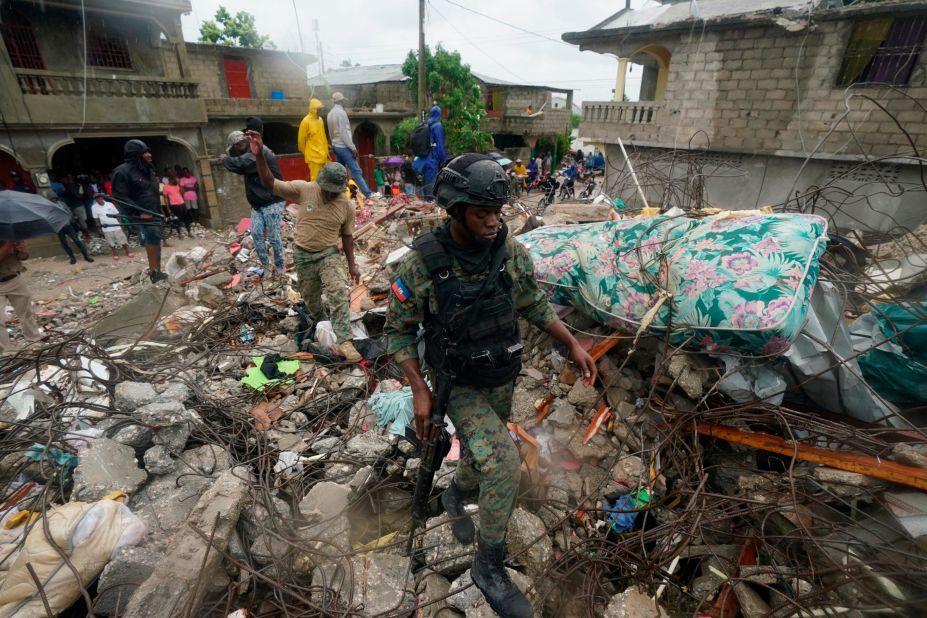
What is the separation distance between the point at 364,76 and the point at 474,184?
2542 cm

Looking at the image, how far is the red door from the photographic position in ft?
55.2

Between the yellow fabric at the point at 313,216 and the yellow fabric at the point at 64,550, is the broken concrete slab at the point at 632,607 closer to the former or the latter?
the yellow fabric at the point at 64,550

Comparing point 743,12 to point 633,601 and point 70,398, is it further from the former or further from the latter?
point 70,398

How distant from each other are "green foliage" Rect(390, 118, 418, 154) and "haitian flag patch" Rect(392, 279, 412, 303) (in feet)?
55.2

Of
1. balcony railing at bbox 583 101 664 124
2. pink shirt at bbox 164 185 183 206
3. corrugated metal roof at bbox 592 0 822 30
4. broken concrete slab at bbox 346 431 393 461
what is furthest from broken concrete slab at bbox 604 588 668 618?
pink shirt at bbox 164 185 183 206

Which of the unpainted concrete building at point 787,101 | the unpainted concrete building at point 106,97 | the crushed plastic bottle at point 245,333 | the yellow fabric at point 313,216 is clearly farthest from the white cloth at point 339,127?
the unpainted concrete building at point 106,97

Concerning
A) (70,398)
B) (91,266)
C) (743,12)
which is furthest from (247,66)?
(70,398)

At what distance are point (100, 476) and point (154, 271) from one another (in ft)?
15.4

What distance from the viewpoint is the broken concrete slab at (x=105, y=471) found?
7.53 ft

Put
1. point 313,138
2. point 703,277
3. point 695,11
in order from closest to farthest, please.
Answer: point 703,277 → point 313,138 → point 695,11

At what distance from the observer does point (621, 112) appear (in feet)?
33.8

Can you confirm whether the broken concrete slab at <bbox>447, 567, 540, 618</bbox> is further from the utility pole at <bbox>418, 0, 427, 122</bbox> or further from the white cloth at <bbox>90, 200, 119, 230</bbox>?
the utility pole at <bbox>418, 0, 427, 122</bbox>

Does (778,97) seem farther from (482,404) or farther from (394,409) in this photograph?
(482,404)

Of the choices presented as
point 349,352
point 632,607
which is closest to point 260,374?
point 349,352
